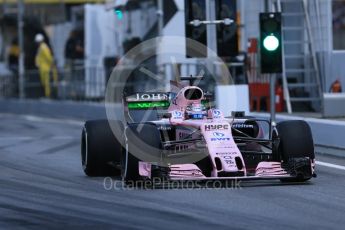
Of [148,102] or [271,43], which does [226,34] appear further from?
[148,102]

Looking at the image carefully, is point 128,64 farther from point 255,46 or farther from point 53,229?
point 53,229

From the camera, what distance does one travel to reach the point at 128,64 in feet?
79.3

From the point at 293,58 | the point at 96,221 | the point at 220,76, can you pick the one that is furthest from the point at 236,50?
the point at 96,221

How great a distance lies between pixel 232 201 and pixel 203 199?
1.04 feet

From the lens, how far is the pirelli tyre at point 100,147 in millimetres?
12625

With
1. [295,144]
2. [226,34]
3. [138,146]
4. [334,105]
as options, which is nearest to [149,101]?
[138,146]

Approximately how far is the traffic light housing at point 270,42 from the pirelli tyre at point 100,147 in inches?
188

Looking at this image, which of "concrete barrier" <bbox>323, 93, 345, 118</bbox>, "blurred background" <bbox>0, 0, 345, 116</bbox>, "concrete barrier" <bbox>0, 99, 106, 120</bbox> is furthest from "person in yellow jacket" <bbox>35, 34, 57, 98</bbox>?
"concrete barrier" <bbox>323, 93, 345, 118</bbox>

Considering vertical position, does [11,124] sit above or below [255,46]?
below

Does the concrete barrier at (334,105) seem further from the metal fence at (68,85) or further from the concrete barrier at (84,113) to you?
the metal fence at (68,85)

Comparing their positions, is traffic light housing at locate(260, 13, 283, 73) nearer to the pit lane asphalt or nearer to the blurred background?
the blurred background

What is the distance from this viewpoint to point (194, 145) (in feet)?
37.2

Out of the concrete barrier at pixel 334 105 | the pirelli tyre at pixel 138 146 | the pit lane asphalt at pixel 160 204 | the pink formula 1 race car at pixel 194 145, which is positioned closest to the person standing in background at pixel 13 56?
the concrete barrier at pixel 334 105

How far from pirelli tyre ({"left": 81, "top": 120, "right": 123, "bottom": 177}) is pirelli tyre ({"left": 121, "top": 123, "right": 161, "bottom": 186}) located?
1241 millimetres
